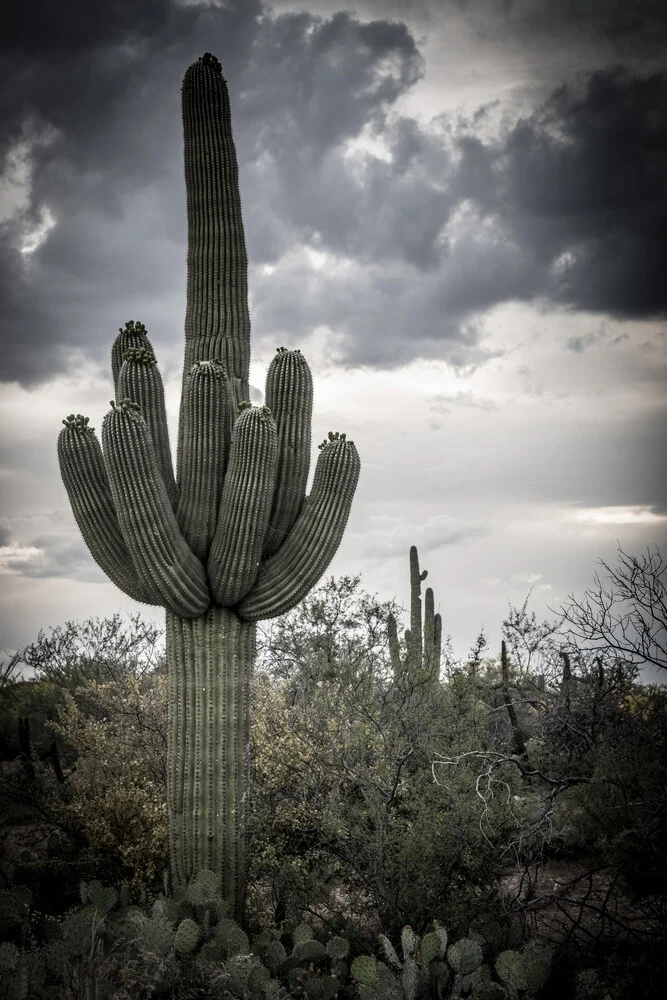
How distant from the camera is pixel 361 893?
8039mm

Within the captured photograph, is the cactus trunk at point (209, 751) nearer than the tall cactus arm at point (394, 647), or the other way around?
the cactus trunk at point (209, 751)

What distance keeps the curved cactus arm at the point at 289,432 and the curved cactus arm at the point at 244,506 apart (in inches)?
20.0

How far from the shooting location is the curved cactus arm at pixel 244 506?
7.30 m

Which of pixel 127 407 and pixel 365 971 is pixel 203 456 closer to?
pixel 127 407

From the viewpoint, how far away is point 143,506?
697cm

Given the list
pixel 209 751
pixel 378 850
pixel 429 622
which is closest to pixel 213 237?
pixel 209 751

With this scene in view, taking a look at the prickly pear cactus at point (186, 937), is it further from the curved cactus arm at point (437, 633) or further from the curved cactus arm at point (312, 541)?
the curved cactus arm at point (437, 633)

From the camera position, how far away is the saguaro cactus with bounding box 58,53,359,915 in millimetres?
7172

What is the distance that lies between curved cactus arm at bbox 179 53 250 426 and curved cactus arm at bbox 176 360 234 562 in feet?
1.23

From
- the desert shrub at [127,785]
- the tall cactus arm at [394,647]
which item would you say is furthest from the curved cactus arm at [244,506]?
the tall cactus arm at [394,647]

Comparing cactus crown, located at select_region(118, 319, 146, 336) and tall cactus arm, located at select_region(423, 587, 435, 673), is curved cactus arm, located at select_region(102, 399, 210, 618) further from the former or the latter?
tall cactus arm, located at select_region(423, 587, 435, 673)

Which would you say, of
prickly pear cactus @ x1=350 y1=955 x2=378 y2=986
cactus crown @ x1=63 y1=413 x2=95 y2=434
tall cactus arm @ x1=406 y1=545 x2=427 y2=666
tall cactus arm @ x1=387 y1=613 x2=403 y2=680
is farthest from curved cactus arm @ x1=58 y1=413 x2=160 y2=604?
tall cactus arm @ x1=406 y1=545 x2=427 y2=666

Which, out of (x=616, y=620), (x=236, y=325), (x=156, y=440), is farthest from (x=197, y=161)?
(x=616, y=620)

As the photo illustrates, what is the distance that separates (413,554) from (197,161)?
1003 centimetres
